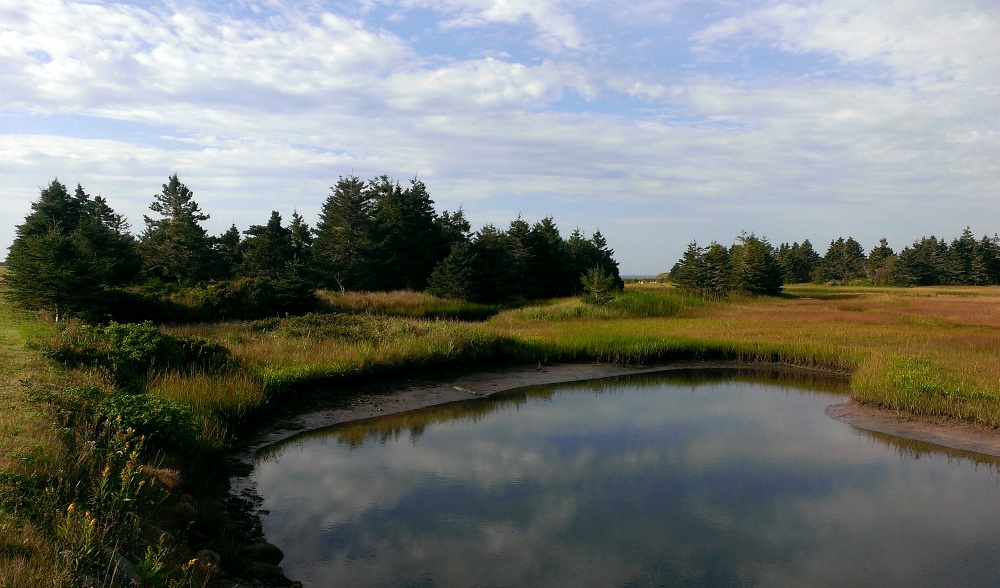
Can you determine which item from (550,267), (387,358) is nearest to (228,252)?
(550,267)

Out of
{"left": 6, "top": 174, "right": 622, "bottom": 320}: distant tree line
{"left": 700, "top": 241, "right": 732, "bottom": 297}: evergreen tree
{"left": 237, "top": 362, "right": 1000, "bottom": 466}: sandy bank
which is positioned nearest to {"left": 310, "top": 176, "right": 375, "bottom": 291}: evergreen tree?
{"left": 6, "top": 174, "right": 622, "bottom": 320}: distant tree line

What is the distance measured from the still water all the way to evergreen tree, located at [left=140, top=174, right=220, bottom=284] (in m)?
27.0

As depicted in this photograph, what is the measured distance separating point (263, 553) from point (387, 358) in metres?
9.60

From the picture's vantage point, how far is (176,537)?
18.5ft

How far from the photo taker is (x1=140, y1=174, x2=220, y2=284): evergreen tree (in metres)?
34.2

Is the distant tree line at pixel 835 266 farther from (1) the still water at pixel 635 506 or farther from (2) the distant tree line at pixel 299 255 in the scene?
(1) the still water at pixel 635 506

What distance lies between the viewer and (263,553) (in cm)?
659

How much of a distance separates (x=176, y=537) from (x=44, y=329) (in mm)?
10499

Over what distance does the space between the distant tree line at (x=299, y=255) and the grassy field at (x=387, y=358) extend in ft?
12.9

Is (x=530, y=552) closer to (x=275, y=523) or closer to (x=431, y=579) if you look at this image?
(x=431, y=579)

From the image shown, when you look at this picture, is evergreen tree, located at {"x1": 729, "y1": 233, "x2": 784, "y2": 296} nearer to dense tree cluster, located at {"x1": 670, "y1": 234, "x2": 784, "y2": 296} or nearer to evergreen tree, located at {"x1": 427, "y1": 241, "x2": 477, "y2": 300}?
dense tree cluster, located at {"x1": 670, "y1": 234, "x2": 784, "y2": 296}

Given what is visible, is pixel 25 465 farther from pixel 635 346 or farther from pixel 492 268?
pixel 492 268

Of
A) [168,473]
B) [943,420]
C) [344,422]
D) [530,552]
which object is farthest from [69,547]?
[943,420]

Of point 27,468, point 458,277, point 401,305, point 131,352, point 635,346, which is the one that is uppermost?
point 458,277
